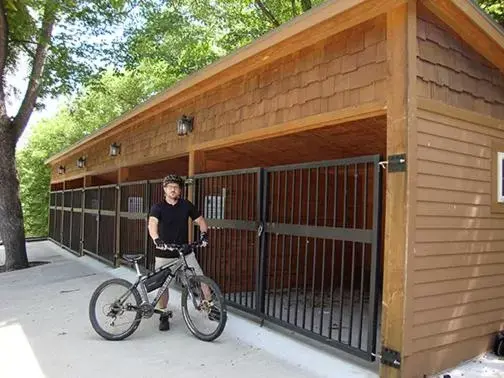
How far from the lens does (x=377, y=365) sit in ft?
12.2

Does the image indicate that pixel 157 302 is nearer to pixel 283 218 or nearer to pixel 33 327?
pixel 33 327

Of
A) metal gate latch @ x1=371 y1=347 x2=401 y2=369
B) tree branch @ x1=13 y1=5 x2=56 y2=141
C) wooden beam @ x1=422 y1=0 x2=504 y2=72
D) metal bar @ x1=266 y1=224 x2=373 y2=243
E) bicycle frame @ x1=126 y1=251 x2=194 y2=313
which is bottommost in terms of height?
metal gate latch @ x1=371 y1=347 x2=401 y2=369

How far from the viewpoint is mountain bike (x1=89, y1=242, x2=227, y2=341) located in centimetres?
465

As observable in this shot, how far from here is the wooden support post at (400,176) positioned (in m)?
3.40

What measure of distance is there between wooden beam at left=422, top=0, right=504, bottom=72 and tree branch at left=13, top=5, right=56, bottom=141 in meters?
9.87

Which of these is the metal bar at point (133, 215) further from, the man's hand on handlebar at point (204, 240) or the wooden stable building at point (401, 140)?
the man's hand on handlebar at point (204, 240)

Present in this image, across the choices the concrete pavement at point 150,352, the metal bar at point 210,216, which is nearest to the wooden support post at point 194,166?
the metal bar at point 210,216

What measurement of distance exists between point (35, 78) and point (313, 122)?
975 cm

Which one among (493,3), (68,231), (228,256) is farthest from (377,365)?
(68,231)

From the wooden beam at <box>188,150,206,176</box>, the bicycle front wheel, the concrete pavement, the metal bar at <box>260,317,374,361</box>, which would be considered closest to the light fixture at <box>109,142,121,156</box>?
the wooden beam at <box>188,150,206,176</box>

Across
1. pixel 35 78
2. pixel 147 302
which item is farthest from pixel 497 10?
pixel 35 78

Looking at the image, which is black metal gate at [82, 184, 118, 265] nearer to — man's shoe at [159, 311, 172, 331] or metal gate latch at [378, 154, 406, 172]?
man's shoe at [159, 311, 172, 331]

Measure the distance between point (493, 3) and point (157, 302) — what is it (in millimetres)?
8157

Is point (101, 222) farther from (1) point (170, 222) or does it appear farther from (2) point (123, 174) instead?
(1) point (170, 222)
